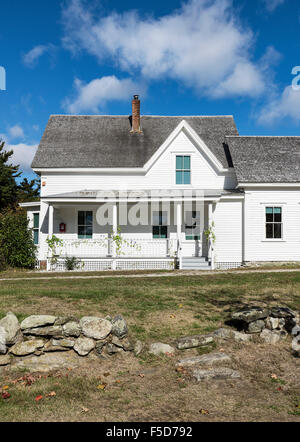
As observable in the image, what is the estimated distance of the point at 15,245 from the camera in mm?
18219

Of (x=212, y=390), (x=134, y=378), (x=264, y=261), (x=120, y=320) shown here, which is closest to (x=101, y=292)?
(x=120, y=320)

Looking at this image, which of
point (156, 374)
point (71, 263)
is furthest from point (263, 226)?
point (156, 374)

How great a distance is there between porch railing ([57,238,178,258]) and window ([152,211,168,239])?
0.68 m

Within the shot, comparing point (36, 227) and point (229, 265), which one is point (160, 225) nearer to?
point (229, 265)

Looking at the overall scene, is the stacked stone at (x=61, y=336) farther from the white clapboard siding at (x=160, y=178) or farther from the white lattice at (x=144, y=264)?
the white clapboard siding at (x=160, y=178)

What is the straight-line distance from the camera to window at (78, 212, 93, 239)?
1941 cm

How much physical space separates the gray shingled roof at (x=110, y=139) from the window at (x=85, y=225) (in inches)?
106

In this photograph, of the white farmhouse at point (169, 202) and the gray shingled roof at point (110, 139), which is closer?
the white farmhouse at point (169, 202)

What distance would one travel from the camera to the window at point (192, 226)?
1902 cm

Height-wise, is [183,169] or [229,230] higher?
[183,169]

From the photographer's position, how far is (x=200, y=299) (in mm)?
9719

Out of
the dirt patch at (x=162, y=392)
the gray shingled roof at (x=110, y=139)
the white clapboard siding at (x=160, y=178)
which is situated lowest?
the dirt patch at (x=162, y=392)

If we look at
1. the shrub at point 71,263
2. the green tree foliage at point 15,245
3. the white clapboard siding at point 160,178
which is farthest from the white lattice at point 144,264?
the green tree foliage at point 15,245

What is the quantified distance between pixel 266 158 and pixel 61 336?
53.4 ft
